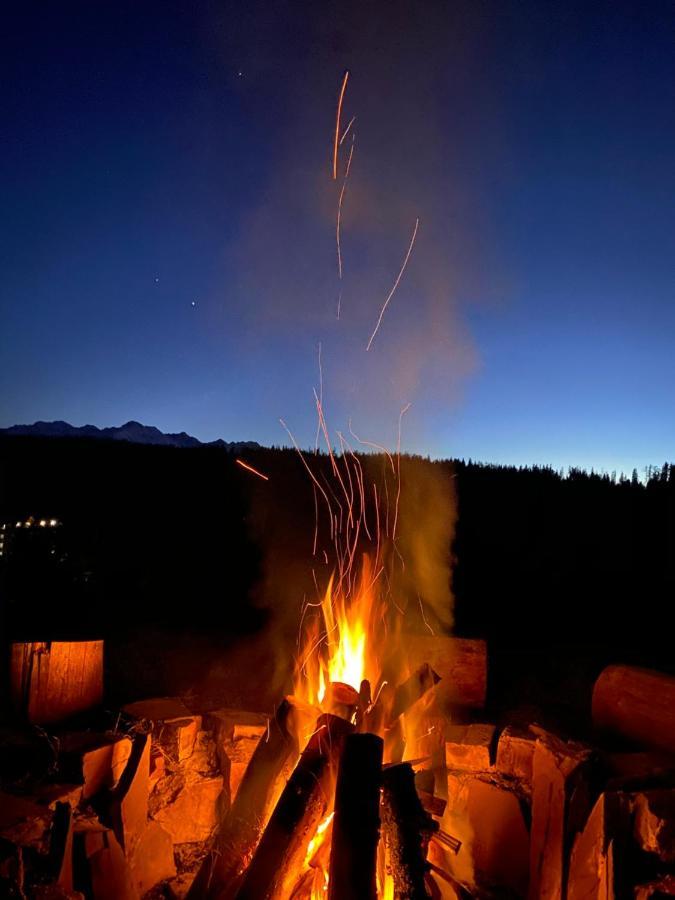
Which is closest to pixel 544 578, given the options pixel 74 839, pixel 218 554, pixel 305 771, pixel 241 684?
pixel 218 554

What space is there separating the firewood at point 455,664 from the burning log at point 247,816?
145 cm

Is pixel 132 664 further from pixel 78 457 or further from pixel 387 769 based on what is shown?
pixel 78 457

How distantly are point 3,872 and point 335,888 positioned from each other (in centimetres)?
134

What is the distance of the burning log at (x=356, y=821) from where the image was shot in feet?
8.09

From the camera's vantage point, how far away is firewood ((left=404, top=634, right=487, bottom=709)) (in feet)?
15.0

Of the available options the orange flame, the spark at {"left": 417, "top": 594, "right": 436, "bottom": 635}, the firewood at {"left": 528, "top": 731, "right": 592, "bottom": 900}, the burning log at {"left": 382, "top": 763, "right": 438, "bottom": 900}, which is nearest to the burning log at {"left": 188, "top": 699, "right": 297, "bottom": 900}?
the orange flame

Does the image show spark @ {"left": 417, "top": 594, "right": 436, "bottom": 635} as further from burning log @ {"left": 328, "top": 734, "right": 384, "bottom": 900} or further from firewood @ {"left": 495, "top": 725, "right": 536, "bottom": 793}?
burning log @ {"left": 328, "top": 734, "right": 384, "bottom": 900}

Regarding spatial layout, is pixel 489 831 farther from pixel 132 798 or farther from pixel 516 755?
pixel 132 798

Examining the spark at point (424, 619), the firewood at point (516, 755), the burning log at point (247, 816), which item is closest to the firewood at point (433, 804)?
the firewood at point (516, 755)

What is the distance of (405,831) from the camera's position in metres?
2.69

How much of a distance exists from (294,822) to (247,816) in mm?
418

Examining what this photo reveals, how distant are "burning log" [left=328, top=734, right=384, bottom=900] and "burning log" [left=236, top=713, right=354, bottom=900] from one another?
20cm

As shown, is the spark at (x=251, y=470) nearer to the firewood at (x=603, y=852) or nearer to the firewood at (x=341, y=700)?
the firewood at (x=341, y=700)

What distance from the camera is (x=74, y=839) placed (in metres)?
2.81
